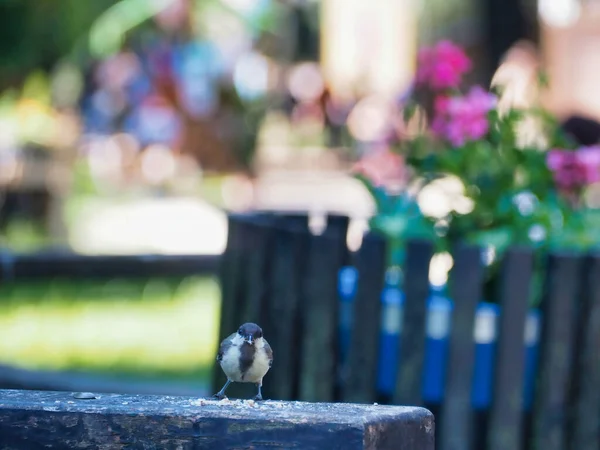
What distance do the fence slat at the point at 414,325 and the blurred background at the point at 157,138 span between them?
4.93 feet

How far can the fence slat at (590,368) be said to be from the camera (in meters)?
3.19

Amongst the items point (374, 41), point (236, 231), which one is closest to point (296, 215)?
point (236, 231)

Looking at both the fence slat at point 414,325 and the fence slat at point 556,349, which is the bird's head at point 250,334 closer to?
the fence slat at point 414,325

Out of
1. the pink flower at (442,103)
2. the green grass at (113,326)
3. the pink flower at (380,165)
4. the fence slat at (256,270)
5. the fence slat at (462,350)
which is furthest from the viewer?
the green grass at (113,326)

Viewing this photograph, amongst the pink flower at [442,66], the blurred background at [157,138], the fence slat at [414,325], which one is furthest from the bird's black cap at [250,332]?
the blurred background at [157,138]

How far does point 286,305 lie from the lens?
3.45 metres

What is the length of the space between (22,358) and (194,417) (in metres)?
5.19

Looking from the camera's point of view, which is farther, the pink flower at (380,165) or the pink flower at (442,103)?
the pink flower at (380,165)

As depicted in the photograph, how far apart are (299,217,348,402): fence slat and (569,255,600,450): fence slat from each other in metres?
0.71

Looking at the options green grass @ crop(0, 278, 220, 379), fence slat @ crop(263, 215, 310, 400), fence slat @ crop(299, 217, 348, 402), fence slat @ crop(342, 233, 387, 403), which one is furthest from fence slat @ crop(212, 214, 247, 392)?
green grass @ crop(0, 278, 220, 379)

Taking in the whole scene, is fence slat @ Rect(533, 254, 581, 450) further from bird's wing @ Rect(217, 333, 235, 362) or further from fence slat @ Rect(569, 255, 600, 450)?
bird's wing @ Rect(217, 333, 235, 362)

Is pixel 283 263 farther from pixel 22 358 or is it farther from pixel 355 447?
pixel 22 358

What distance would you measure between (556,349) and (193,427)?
1835 mm

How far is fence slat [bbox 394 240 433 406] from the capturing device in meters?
3.20
